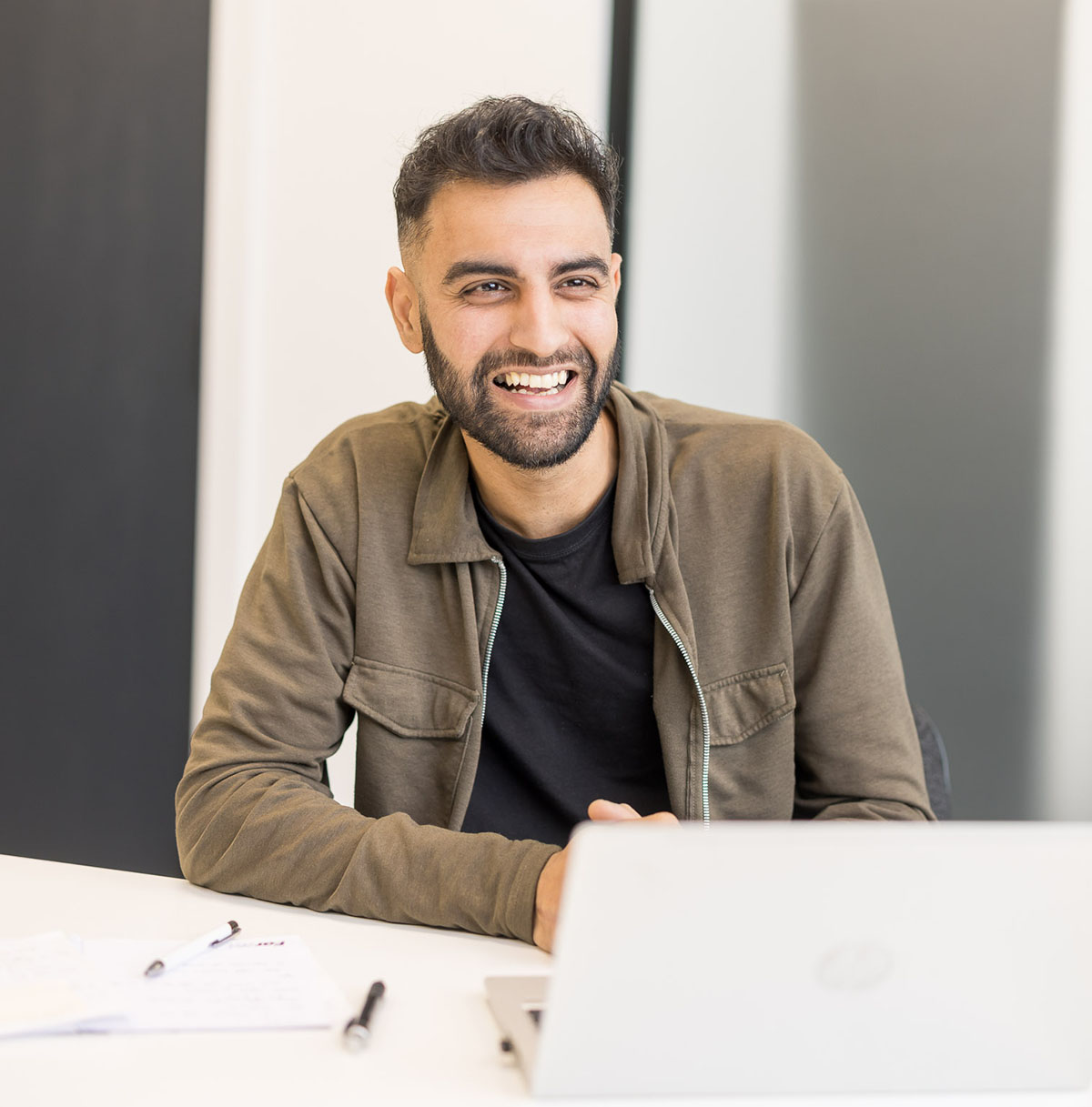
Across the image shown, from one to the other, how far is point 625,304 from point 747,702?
1.53 m

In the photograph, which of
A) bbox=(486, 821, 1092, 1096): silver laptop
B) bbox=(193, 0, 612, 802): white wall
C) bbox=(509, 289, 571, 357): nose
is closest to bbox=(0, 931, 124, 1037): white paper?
bbox=(486, 821, 1092, 1096): silver laptop

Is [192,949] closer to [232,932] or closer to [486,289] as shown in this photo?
[232,932]

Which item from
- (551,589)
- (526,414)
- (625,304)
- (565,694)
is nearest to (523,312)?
(526,414)

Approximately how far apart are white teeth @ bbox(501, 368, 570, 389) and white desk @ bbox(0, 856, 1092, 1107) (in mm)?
791

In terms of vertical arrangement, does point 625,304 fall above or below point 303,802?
above

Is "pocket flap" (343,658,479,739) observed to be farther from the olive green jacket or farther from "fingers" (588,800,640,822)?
"fingers" (588,800,640,822)

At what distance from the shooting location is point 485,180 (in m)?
1.57

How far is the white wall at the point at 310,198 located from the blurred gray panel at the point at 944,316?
608 millimetres

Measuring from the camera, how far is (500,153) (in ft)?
5.20

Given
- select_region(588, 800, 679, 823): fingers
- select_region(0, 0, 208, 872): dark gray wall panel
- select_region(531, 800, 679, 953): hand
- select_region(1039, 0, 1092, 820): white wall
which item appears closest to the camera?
select_region(531, 800, 679, 953): hand

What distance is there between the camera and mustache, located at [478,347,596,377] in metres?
1.59

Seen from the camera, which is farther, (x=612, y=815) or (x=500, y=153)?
(x=500, y=153)

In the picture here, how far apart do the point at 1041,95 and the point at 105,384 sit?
2.30 m

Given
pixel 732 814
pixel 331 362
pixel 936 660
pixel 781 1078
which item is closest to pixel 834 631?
pixel 732 814
